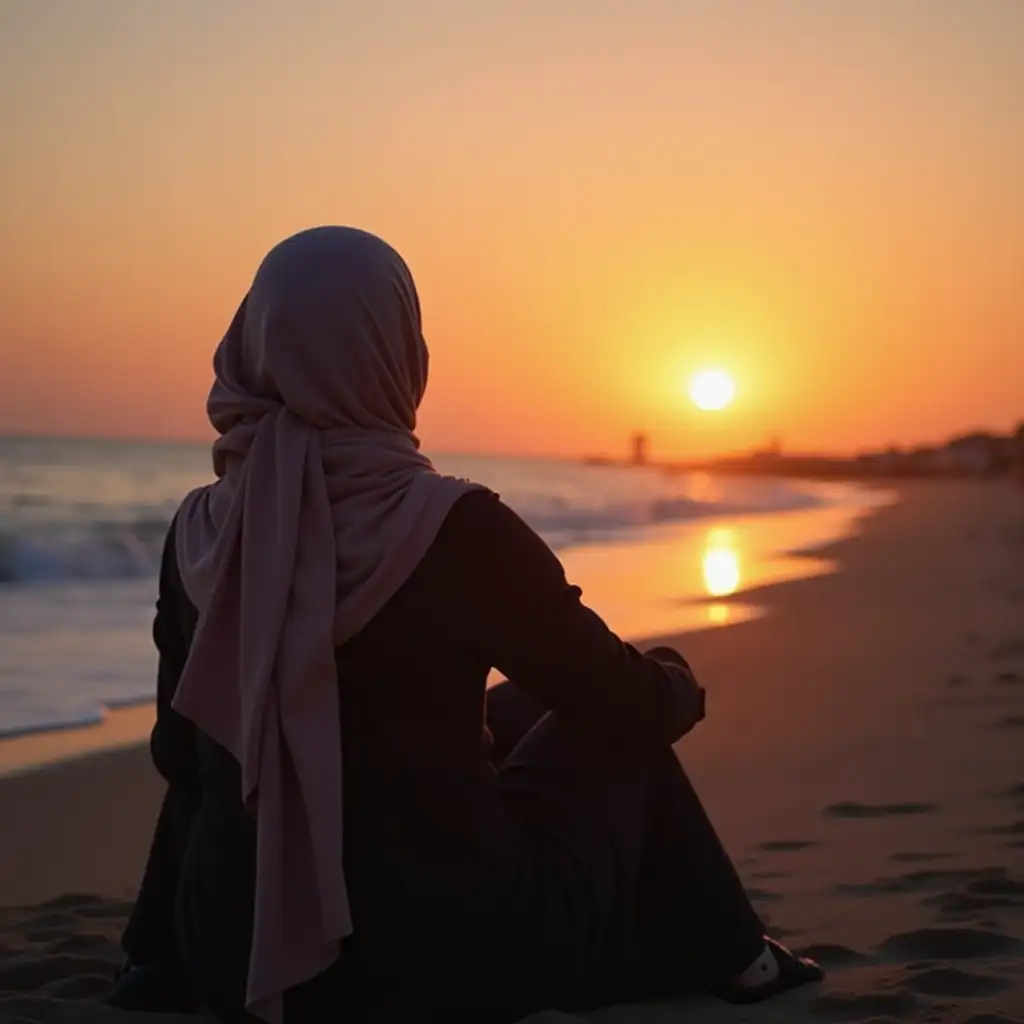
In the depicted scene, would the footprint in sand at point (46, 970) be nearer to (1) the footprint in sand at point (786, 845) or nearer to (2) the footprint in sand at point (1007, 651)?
(1) the footprint in sand at point (786, 845)

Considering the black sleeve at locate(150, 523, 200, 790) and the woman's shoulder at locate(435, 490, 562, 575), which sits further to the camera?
the black sleeve at locate(150, 523, 200, 790)

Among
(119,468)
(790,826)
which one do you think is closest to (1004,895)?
(790,826)

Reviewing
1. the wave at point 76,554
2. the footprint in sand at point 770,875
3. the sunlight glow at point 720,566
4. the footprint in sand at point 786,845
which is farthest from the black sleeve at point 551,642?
the wave at point 76,554

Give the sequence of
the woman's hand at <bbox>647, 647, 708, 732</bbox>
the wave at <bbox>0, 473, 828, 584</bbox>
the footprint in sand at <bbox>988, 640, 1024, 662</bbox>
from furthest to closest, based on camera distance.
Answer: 1. the wave at <bbox>0, 473, 828, 584</bbox>
2. the footprint in sand at <bbox>988, 640, 1024, 662</bbox>
3. the woman's hand at <bbox>647, 647, 708, 732</bbox>

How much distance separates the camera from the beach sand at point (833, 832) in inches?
103

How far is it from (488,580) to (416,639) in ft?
0.44

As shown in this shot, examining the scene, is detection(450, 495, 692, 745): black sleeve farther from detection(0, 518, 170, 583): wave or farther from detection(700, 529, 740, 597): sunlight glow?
detection(0, 518, 170, 583): wave

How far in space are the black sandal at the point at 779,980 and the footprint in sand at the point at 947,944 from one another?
22 cm

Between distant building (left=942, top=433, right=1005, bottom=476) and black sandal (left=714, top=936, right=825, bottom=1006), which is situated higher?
black sandal (left=714, top=936, right=825, bottom=1006)

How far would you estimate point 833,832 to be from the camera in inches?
149

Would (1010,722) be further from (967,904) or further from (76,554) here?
(76,554)

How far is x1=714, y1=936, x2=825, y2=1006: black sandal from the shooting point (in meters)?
2.52

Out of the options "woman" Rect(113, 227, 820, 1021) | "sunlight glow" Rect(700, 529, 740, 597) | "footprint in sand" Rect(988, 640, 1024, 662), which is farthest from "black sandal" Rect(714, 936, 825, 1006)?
→ "sunlight glow" Rect(700, 529, 740, 597)

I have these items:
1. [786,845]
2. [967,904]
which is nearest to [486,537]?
[967,904]
